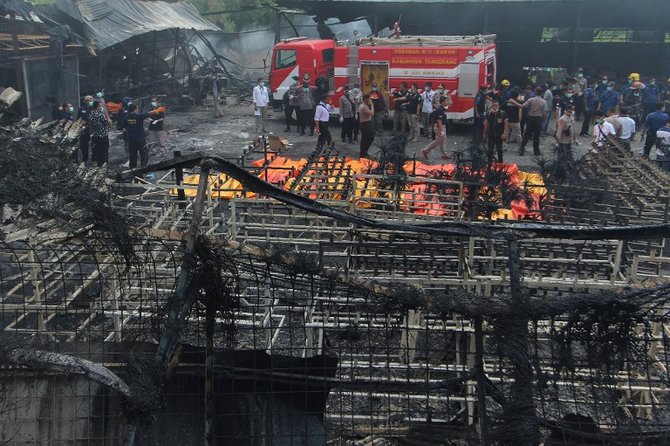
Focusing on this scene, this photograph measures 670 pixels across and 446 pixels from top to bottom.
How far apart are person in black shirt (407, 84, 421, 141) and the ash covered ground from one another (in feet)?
1.07

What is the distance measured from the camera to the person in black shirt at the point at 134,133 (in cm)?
1605

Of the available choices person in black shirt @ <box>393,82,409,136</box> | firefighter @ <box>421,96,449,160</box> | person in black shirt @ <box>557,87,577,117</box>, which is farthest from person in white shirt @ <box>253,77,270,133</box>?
person in black shirt @ <box>557,87,577,117</box>

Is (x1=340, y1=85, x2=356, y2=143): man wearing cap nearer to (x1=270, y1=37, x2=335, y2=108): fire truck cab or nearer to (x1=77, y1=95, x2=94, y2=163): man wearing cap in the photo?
(x1=270, y1=37, x2=335, y2=108): fire truck cab

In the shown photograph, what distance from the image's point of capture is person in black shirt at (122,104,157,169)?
632 inches

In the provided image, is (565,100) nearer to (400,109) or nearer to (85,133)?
(400,109)

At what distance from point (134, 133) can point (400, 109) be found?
844 cm

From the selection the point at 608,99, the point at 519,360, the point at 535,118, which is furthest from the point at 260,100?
the point at 519,360

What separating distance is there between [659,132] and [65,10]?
16731 millimetres

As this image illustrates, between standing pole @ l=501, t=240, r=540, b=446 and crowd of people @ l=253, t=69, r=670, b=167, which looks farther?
crowd of people @ l=253, t=69, r=670, b=167

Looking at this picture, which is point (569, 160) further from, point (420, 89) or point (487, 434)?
point (420, 89)

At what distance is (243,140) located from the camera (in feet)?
68.5

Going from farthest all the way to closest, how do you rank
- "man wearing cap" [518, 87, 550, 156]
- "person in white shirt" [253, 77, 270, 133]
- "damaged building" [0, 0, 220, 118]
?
"person in white shirt" [253, 77, 270, 133] < "damaged building" [0, 0, 220, 118] < "man wearing cap" [518, 87, 550, 156]

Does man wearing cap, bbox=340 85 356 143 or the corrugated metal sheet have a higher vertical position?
the corrugated metal sheet

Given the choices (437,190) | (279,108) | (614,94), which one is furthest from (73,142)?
(614,94)
